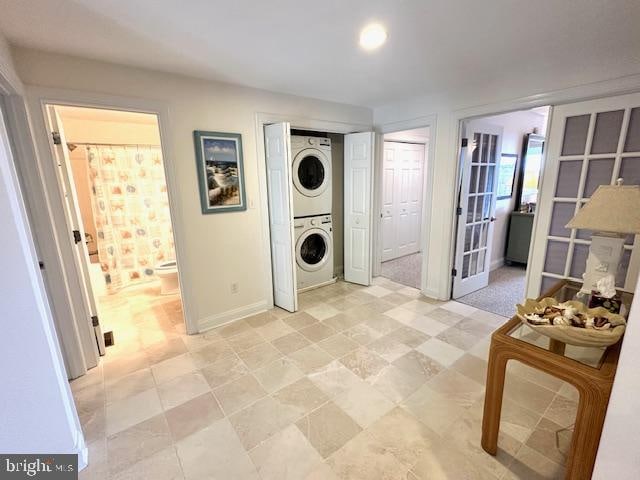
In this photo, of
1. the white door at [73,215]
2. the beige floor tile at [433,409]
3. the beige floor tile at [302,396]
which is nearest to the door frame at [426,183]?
the beige floor tile at [433,409]

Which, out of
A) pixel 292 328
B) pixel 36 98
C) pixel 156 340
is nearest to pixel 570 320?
pixel 292 328

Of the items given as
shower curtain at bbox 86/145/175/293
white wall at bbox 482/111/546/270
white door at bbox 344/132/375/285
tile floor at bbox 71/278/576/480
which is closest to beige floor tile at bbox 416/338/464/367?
tile floor at bbox 71/278/576/480

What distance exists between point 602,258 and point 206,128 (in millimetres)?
2919

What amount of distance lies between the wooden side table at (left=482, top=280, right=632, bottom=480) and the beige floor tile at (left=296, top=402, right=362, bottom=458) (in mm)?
717

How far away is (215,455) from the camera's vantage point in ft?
4.83

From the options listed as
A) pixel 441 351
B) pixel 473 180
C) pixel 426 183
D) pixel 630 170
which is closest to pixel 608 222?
pixel 630 170

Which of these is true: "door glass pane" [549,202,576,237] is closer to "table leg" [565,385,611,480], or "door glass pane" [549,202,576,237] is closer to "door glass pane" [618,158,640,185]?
"door glass pane" [618,158,640,185]

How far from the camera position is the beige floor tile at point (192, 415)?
1.63 m

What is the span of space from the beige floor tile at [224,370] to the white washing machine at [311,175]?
1791 millimetres

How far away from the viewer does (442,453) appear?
1452 mm

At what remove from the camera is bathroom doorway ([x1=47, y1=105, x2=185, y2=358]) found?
328 cm

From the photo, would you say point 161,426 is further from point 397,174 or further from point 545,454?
point 397,174

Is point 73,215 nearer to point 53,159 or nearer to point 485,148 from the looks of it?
point 53,159

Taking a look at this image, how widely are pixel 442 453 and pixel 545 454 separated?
0.53 m
